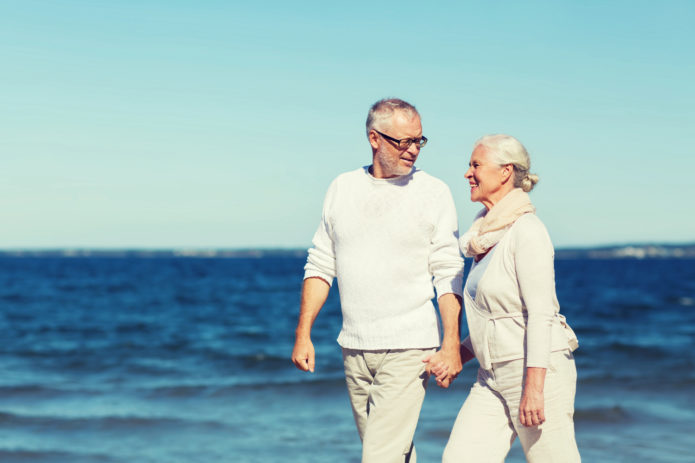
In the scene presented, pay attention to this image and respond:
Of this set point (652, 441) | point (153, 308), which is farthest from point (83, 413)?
point (153, 308)

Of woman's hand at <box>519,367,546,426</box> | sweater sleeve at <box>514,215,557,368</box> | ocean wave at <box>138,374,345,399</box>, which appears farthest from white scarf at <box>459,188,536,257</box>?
ocean wave at <box>138,374,345,399</box>

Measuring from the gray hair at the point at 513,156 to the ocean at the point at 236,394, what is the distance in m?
4.11

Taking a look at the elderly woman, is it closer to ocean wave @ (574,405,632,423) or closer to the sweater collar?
the sweater collar

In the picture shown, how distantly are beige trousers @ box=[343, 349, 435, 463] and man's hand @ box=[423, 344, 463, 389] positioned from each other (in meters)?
0.10

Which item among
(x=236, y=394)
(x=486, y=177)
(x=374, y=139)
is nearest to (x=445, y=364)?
(x=486, y=177)

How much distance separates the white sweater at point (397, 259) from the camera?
3240 mm

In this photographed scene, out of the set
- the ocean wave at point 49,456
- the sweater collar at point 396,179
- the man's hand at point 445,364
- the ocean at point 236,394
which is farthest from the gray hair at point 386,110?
the ocean wave at point 49,456

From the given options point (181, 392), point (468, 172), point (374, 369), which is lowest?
point (181, 392)

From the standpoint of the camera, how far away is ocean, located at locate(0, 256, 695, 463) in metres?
6.94

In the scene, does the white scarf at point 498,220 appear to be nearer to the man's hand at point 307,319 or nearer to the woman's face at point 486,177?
the woman's face at point 486,177

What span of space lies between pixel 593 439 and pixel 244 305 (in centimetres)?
2493

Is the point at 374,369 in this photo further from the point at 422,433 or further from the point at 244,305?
the point at 244,305

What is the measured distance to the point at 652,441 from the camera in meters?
7.09

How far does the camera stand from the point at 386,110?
10.7 ft
